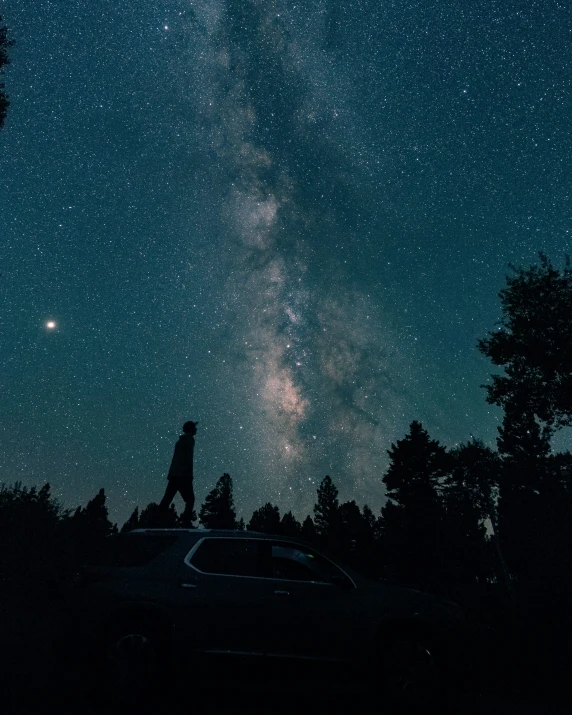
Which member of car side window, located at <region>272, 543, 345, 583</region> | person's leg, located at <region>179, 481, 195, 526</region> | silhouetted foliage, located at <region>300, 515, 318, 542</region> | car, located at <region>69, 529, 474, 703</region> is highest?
silhouetted foliage, located at <region>300, 515, 318, 542</region>

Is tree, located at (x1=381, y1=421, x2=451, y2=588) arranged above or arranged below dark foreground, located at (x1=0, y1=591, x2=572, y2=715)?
above

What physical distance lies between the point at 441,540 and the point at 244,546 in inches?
1534

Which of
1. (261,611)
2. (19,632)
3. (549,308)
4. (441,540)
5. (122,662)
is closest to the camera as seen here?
(122,662)

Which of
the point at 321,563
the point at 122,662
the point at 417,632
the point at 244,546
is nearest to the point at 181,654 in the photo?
the point at 122,662

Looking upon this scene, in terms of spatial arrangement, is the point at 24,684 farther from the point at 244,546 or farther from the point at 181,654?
the point at 244,546

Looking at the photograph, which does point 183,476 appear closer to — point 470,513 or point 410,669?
point 410,669

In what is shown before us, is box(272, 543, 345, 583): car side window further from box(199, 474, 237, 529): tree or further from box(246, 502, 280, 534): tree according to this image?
box(246, 502, 280, 534): tree

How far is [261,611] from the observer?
179 inches

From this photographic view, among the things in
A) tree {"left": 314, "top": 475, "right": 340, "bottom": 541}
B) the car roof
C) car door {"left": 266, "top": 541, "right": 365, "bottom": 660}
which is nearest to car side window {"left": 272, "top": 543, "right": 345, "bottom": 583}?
car door {"left": 266, "top": 541, "right": 365, "bottom": 660}

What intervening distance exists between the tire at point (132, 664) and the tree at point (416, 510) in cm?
3439

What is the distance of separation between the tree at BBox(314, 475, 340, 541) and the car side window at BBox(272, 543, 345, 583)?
69.4 metres

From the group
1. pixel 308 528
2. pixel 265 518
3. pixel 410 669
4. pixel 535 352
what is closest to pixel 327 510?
pixel 308 528

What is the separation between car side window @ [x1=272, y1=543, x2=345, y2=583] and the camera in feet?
16.1

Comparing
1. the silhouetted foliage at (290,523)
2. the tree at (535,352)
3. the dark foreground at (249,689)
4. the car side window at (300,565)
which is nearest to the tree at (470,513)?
the tree at (535,352)
